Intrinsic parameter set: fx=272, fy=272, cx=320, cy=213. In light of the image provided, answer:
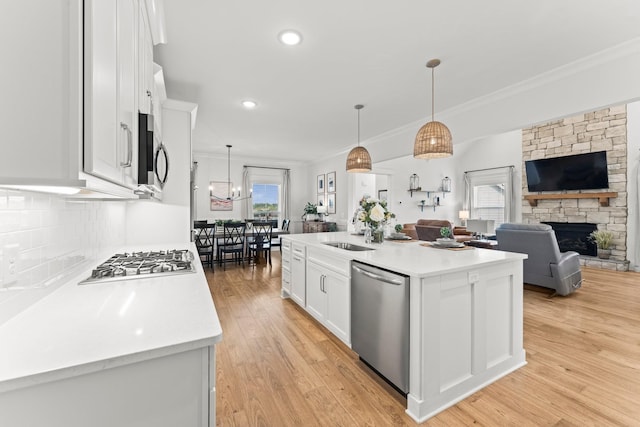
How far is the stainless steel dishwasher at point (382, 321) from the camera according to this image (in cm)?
169

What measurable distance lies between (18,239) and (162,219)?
188 centimetres

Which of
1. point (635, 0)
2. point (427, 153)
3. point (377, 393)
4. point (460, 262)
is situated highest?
point (635, 0)

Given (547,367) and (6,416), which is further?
(547,367)

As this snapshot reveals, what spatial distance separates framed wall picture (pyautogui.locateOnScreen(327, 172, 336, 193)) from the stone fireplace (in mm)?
4831

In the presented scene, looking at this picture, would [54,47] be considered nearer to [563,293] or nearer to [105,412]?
[105,412]

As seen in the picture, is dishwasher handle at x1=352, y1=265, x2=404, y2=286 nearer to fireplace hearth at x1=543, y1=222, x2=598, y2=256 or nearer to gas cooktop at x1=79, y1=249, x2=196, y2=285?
gas cooktop at x1=79, y1=249, x2=196, y2=285

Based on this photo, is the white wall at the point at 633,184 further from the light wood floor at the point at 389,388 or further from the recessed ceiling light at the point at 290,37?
the recessed ceiling light at the point at 290,37

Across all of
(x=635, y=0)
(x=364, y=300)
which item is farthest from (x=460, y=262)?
(x=635, y=0)

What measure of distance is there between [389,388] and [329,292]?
909mm

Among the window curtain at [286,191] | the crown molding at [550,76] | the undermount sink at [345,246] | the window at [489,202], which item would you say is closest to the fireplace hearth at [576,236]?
the window at [489,202]

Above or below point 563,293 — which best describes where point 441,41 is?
above

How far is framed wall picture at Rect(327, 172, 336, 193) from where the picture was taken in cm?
720

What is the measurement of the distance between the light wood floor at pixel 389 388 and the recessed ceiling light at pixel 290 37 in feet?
8.79

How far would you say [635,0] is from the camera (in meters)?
1.89
